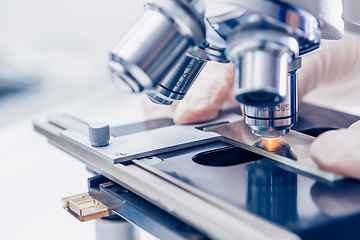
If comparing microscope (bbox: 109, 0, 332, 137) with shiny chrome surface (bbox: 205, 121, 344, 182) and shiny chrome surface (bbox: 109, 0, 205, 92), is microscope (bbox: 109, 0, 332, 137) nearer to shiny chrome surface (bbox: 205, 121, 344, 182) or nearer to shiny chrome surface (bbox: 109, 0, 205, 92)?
shiny chrome surface (bbox: 109, 0, 205, 92)

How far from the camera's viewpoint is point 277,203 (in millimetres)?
614

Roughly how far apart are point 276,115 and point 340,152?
0.11 meters

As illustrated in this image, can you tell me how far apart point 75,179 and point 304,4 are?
74 centimetres

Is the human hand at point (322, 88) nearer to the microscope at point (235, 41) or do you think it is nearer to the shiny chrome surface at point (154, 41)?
the microscope at point (235, 41)

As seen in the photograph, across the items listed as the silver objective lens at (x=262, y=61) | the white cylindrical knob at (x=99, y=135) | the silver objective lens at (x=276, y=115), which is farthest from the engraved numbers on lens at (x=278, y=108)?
the white cylindrical knob at (x=99, y=135)

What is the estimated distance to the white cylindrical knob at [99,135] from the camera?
830 millimetres

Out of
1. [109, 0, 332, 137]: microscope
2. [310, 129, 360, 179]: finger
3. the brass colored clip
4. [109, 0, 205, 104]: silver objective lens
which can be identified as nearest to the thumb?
[310, 129, 360, 179]: finger

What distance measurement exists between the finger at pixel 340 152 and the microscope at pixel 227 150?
2 cm

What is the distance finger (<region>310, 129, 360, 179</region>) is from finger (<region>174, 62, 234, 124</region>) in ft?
1.15

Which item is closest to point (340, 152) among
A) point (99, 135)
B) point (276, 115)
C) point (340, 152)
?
point (340, 152)

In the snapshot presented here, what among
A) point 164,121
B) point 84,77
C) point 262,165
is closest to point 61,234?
point 164,121

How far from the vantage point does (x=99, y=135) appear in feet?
2.73

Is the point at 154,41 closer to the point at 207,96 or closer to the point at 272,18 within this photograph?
the point at 272,18

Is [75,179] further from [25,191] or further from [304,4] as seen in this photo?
[304,4]
